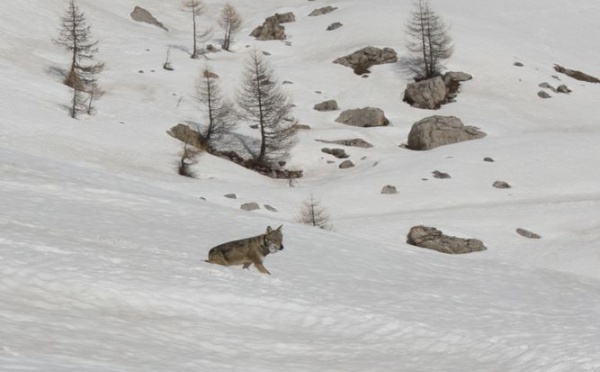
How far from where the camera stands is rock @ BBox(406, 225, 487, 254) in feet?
127

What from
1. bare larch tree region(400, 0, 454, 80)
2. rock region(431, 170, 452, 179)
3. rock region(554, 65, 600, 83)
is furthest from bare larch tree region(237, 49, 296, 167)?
rock region(554, 65, 600, 83)

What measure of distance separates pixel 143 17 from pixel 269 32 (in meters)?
19.2

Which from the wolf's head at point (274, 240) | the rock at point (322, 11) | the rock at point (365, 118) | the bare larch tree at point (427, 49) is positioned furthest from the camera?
the rock at point (322, 11)

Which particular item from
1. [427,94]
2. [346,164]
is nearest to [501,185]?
[346,164]

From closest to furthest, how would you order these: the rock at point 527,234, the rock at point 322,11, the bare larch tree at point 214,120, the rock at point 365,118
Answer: the rock at point 527,234
the bare larch tree at point 214,120
the rock at point 365,118
the rock at point 322,11

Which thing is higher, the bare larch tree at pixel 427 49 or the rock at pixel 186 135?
the bare larch tree at pixel 427 49

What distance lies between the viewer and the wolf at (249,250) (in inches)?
589

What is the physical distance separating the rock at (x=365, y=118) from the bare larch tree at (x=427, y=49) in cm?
1386

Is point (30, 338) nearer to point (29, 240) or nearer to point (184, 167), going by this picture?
point (29, 240)

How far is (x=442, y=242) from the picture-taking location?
128ft

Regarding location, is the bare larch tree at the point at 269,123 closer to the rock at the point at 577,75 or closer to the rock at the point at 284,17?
the rock at the point at 577,75

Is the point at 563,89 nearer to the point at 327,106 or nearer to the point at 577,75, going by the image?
the point at 577,75

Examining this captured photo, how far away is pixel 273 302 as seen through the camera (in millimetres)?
13664

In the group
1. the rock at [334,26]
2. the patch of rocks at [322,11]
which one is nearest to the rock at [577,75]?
the rock at [334,26]
